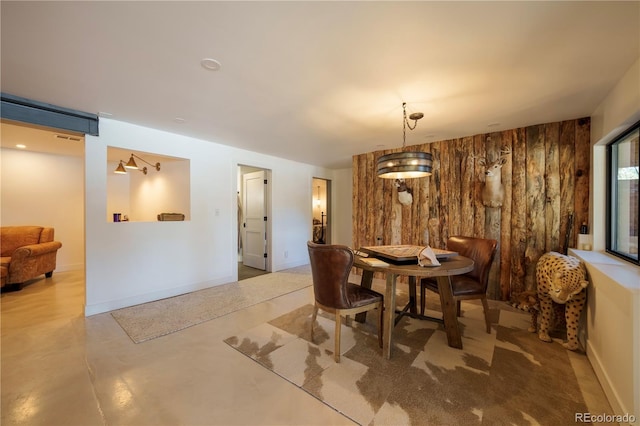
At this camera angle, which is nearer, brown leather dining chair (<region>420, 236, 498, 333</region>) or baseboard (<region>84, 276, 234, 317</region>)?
brown leather dining chair (<region>420, 236, 498, 333</region>)

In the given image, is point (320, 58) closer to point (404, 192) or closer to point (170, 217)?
point (404, 192)

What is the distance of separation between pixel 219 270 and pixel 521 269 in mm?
4493

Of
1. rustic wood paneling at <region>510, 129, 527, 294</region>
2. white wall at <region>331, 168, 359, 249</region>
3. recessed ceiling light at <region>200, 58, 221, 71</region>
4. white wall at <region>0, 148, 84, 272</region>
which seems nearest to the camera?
recessed ceiling light at <region>200, 58, 221, 71</region>

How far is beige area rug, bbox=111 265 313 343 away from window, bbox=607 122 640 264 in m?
3.71

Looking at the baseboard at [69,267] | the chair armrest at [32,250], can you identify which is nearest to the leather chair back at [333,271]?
the chair armrest at [32,250]

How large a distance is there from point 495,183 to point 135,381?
14.3 feet

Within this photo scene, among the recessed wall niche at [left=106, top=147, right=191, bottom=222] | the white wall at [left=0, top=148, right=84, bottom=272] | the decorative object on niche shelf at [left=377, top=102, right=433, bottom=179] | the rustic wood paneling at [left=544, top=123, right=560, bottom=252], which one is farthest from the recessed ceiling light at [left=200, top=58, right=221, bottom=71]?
the white wall at [left=0, top=148, right=84, bottom=272]

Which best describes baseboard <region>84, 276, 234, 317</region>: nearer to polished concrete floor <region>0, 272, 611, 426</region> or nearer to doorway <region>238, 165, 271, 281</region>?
polished concrete floor <region>0, 272, 611, 426</region>

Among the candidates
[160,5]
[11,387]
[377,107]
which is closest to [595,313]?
[377,107]

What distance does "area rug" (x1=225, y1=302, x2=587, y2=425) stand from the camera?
1.52 m

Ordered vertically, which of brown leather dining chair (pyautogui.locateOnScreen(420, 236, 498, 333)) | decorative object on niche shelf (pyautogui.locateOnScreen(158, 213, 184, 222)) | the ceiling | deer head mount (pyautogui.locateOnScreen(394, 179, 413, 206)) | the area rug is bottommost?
the area rug

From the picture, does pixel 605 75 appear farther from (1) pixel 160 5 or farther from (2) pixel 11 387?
(2) pixel 11 387

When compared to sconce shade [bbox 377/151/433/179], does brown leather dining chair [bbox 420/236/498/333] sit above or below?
below

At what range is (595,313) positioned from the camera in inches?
77.2
